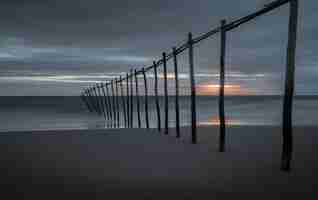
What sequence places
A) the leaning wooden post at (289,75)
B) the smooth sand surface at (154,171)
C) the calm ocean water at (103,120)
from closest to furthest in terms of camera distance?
the smooth sand surface at (154,171)
the leaning wooden post at (289,75)
the calm ocean water at (103,120)

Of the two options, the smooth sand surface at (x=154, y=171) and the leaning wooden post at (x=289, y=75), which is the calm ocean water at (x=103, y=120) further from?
the leaning wooden post at (x=289, y=75)

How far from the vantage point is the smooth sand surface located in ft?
17.7

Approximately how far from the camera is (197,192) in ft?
17.5

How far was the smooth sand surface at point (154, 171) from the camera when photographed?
5.39m

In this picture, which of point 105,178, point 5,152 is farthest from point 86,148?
point 105,178

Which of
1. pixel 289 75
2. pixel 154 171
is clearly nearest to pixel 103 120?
pixel 154 171

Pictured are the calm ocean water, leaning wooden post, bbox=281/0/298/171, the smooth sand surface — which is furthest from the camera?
the calm ocean water

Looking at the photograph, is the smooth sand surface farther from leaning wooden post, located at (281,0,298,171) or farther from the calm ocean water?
the calm ocean water

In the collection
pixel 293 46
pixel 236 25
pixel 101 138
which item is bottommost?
pixel 101 138

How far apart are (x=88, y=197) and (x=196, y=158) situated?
3693mm

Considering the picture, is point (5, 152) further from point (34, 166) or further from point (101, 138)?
point (101, 138)

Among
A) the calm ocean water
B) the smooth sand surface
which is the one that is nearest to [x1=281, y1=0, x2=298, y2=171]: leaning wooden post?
the smooth sand surface

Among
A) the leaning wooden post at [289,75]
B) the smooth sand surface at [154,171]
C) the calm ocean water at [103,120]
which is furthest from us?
the calm ocean water at [103,120]

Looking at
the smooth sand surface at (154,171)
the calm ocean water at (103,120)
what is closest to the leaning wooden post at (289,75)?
the smooth sand surface at (154,171)
